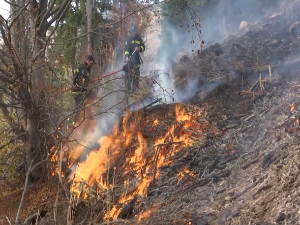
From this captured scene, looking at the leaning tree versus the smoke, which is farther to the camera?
the smoke

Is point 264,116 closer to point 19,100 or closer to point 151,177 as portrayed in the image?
point 151,177

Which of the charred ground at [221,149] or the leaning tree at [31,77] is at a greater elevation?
the leaning tree at [31,77]

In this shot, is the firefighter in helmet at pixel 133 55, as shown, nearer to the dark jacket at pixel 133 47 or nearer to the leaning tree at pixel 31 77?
the dark jacket at pixel 133 47

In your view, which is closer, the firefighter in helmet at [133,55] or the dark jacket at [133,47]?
the firefighter in helmet at [133,55]

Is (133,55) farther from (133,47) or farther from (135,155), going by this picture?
(135,155)

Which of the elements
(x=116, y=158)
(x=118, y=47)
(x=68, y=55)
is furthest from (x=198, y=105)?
(x=118, y=47)

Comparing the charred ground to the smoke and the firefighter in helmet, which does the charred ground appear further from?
the smoke

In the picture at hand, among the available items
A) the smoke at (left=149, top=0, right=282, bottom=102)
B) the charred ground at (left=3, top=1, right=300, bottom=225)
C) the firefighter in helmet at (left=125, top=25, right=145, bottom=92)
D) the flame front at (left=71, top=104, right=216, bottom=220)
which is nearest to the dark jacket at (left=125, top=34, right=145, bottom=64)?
the firefighter in helmet at (left=125, top=25, right=145, bottom=92)

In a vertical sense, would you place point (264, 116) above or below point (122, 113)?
below

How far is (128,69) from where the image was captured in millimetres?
9234

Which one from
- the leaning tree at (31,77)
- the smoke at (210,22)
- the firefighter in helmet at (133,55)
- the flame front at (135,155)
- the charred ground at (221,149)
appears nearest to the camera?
the charred ground at (221,149)

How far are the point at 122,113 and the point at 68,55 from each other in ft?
23.0

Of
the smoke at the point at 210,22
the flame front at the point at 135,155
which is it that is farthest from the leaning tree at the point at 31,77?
the smoke at the point at 210,22

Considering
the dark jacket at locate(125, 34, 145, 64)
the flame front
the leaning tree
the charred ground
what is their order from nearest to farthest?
the charred ground < the flame front < the leaning tree < the dark jacket at locate(125, 34, 145, 64)
